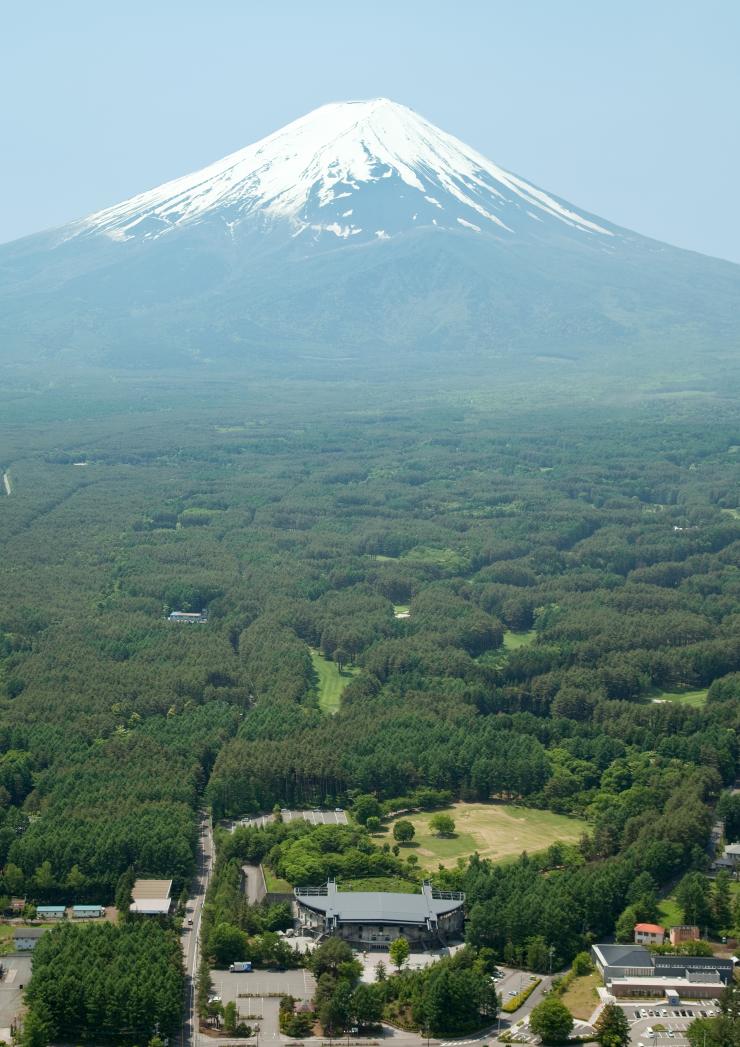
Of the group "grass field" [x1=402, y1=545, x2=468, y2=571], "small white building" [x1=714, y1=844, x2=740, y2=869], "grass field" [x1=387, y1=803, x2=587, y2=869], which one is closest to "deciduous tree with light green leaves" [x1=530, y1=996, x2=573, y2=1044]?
"grass field" [x1=387, y1=803, x2=587, y2=869]

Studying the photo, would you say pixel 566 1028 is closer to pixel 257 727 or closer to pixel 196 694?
pixel 257 727

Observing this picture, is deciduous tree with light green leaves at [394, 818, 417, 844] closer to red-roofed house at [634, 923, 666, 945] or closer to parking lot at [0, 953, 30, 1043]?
red-roofed house at [634, 923, 666, 945]

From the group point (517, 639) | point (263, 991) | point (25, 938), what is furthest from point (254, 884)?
point (517, 639)

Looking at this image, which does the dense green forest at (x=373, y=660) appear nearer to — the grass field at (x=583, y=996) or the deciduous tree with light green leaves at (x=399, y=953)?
the grass field at (x=583, y=996)

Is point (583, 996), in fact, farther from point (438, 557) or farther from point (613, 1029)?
point (438, 557)

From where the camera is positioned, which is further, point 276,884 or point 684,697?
point 684,697
